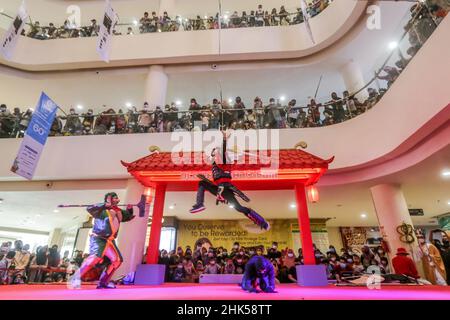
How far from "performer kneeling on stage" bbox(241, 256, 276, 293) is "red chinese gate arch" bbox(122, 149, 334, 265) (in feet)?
6.60

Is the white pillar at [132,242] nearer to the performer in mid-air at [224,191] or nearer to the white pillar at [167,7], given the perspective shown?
the performer in mid-air at [224,191]

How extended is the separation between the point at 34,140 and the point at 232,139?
16.0ft

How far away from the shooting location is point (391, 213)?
6.82 meters

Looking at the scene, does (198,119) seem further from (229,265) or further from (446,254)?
(446,254)

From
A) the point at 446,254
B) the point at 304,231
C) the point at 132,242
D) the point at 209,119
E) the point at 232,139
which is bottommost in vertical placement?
the point at 446,254

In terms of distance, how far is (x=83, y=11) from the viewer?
465 inches

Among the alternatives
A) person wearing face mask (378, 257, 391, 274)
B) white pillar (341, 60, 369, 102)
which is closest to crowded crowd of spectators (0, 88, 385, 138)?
white pillar (341, 60, 369, 102)

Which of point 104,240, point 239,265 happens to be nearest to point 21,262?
point 104,240

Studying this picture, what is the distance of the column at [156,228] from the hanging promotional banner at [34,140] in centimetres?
289

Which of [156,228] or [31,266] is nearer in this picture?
[156,228]

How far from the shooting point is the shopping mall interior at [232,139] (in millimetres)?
5316
